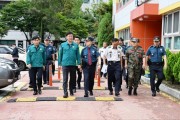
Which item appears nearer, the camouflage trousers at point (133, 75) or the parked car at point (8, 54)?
the camouflage trousers at point (133, 75)

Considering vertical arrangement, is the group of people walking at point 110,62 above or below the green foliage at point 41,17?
below

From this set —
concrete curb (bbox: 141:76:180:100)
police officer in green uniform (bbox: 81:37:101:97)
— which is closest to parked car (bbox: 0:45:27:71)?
concrete curb (bbox: 141:76:180:100)

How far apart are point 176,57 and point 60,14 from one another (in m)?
34.2

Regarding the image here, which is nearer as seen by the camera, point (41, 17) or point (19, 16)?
point (41, 17)

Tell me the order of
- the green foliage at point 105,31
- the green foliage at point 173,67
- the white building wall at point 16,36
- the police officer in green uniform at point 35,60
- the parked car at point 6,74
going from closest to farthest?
the police officer in green uniform at point 35,60 < the parked car at point 6,74 < the green foliage at point 173,67 < the green foliage at point 105,31 < the white building wall at point 16,36

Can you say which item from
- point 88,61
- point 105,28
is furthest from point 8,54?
point 105,28

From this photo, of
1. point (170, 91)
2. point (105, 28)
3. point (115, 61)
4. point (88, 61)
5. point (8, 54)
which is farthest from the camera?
point (105, 28)

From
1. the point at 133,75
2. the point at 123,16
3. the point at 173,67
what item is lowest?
the point at 133,75

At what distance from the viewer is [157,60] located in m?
10.8

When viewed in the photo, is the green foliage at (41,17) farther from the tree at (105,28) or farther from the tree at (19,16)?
the tree at (105,28)

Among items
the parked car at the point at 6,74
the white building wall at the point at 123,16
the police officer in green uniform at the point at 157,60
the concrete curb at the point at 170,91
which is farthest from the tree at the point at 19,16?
the police officer in green uniform at the point at 157,60

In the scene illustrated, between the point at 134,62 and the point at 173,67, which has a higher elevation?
the point at 134,62

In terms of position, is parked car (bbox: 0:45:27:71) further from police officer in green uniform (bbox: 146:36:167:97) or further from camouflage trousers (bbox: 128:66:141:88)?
police officer in green uniform (bbox: 146:36:167:97)

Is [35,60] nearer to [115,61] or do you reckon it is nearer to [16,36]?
[115,61]
